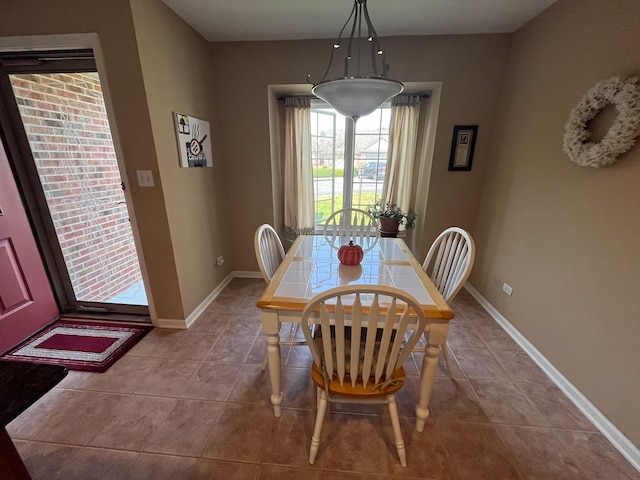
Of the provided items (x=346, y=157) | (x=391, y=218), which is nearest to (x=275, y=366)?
(x=391, y=218)

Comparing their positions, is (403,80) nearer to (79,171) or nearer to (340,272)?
(340,272)

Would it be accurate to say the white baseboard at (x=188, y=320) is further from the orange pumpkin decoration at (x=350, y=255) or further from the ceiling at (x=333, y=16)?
the ceiling at (x=333, y=16)

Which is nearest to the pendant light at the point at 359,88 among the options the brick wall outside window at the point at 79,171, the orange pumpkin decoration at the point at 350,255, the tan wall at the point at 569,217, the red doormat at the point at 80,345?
the orange pumpkin decoration at the point at 350,255

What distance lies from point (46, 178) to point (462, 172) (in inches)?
142

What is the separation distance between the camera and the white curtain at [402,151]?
109 inches

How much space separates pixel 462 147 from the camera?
255cm

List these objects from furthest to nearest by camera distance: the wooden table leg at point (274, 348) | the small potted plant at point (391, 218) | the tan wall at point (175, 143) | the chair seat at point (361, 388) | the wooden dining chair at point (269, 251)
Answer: the small potted plant at point (391, 218) → the tan wall at point (175, 143) → the wooden dining chair at point (269, 251) → the wooden table leg at point (274, 348) → the chair seat at point (361, 388)

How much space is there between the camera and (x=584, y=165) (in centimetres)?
152

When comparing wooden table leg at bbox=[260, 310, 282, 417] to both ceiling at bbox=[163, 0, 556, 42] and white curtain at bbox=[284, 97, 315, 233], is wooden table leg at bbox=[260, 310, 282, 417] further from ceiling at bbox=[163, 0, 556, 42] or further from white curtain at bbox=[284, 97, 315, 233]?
ceiling at bbox=[163, 0, 556, 42]

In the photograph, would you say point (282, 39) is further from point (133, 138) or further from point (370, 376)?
point (370, 376)

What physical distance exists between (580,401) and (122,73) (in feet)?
11.2

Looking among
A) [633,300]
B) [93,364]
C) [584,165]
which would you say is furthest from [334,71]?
[93,364]

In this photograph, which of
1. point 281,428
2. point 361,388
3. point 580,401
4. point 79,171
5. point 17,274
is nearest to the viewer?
point 361,388

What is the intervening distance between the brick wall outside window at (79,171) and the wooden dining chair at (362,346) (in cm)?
233
